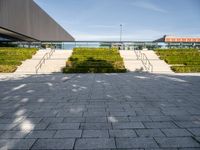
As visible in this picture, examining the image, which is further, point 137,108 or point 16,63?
point 16,63

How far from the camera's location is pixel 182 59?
22.2 meters

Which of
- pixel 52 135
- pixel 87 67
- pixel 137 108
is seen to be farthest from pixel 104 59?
pixel 52 135

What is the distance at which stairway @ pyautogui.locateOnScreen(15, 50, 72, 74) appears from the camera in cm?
1861

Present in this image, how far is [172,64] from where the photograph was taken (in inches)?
828

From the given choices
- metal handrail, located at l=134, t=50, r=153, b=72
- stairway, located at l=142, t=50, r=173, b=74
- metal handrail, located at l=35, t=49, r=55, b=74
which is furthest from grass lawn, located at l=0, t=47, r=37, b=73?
stairway, located at l=142, t=50, r=173, b=74

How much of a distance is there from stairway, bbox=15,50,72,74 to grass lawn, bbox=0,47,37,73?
1.77ft

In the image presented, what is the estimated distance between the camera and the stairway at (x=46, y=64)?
1861 centimetres

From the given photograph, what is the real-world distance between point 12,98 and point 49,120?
10.8 ft

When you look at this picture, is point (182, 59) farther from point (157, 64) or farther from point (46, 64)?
point (46, 64)

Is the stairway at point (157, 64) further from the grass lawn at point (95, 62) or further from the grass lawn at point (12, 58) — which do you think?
the grass lawn at point (12, 58)

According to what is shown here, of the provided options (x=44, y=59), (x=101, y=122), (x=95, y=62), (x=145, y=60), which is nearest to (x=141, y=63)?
(x=145, y=60)

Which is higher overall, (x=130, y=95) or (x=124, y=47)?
(x=124, y=47)

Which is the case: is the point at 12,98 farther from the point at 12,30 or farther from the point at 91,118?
the point at 12,30

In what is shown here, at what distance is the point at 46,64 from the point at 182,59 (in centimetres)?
1481
